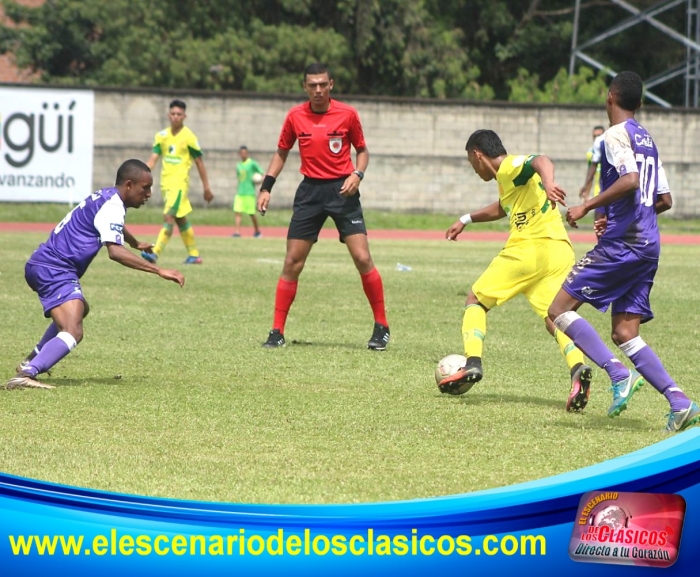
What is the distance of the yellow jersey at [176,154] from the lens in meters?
18.6

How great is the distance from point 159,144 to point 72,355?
30.8ft

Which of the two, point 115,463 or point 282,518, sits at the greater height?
point 282,518

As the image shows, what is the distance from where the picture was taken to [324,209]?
1059 centimetres

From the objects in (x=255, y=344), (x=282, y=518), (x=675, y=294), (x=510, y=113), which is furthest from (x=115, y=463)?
(x=510, y=113)

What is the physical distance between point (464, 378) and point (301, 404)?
3.25 ft

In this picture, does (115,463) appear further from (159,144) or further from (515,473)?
(159,144)

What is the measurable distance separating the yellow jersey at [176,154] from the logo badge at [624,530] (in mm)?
15698

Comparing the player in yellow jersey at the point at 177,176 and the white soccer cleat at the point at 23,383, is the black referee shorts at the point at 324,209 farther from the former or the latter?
the player in yellow jersey at the point at 177,176

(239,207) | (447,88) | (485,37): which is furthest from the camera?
(485,37)

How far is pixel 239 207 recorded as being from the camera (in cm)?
2798

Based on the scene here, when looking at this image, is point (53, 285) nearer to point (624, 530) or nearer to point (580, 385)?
point (580, 385)

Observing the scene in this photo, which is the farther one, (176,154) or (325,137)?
(176,154)

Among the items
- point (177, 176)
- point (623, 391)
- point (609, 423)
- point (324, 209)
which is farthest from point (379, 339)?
point (177, 176)

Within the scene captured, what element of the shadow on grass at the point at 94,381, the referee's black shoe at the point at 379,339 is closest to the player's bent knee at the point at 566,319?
the shadow on grass at the point at 94,381
